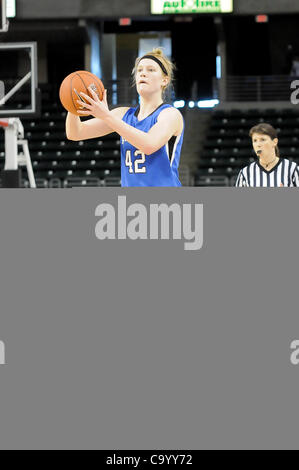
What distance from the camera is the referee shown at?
4.70 meters

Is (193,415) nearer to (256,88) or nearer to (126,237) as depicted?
(126,237)

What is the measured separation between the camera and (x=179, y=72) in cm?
2283

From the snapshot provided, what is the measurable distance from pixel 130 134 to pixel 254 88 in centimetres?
1810

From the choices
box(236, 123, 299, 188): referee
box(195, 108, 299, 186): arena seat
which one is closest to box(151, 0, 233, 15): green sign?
box(195, 108, 299, 186): arena seat

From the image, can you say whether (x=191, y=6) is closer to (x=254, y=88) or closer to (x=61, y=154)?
(x=254, y=88)

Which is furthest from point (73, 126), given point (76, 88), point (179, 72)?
point (179, 72)

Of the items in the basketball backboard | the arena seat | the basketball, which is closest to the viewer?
the basketball

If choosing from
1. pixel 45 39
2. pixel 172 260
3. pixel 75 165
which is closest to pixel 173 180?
pixel 172 260

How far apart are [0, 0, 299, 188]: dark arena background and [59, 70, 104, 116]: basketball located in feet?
37.4

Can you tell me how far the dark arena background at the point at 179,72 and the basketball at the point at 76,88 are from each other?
11405mm

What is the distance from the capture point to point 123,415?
71.8 inches

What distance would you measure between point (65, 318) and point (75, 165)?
15.5 meters

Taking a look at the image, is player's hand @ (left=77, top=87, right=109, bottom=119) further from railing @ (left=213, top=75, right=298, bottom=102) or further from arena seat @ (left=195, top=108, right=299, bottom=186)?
railing @ (left=213, top=75, right=298, bottom=102)

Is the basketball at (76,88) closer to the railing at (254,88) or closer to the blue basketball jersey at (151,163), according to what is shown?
the blue basketball jersey at (151,163)
